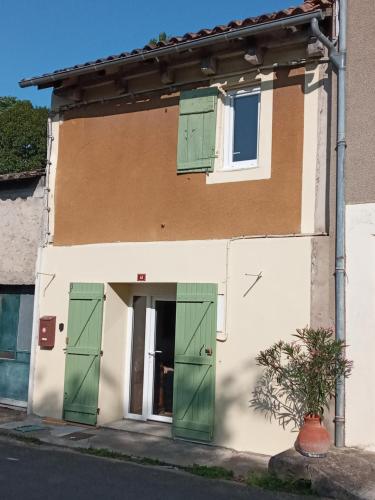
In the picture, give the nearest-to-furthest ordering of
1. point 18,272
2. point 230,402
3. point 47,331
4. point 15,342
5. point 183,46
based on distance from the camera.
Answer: point 230,402 → point 183,46 → point 47,331 → point 18,272 → point 15,342

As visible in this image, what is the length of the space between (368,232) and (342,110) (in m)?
1.59

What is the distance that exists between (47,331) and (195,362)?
280cm

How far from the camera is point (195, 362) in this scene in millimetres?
8117

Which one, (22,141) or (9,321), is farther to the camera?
(22,141)

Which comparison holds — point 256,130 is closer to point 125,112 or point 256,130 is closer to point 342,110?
point 342,110

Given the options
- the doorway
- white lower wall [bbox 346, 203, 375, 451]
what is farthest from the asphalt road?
the doorway

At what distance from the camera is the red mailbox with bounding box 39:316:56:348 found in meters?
9.52

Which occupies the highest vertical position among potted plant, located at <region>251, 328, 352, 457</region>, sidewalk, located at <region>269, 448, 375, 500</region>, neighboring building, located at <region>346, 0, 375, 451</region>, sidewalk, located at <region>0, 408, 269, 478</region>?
neighboring building, located at <region>346, 0, 375, 451</region>

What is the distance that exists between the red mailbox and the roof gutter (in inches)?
154

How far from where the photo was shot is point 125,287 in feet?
31.0

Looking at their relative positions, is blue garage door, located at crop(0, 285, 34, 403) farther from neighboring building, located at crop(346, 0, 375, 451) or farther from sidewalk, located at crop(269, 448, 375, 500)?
neighboring building, located at crop(346, 0, 375, 451)

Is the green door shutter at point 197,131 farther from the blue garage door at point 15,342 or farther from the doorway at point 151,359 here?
the blue garage door at point 15,342

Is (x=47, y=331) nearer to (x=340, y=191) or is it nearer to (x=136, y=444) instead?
(x=136, y=444)

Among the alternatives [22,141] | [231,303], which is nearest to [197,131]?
[231,303]
